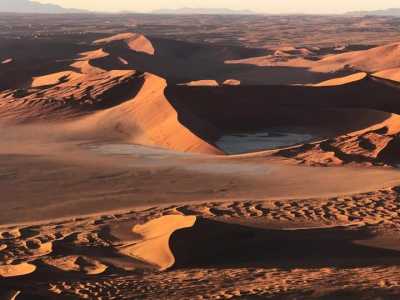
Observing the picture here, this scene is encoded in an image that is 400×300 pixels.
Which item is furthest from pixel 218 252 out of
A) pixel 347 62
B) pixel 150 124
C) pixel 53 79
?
pixel 347 62

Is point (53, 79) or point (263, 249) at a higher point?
point (263, 249)

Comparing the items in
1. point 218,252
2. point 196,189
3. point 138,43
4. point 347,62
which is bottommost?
point 347,62

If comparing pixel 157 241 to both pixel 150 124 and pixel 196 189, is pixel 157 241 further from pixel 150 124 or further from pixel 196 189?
pixel 150 124

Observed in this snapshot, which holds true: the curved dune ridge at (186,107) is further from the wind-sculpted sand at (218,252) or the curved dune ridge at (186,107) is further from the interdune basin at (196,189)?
the wind-sculpted sand at (218,252)

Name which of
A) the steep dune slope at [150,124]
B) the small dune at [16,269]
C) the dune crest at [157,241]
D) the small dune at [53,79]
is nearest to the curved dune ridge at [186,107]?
the steep dune slope at [150,124]

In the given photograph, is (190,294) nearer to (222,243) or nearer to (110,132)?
(222,243)

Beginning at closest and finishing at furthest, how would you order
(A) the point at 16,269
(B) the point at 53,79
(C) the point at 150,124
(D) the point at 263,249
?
(A) the point at 16,269, (D) the point at 263,249, (C) the point at 150,124, (B) the point at 53,79
